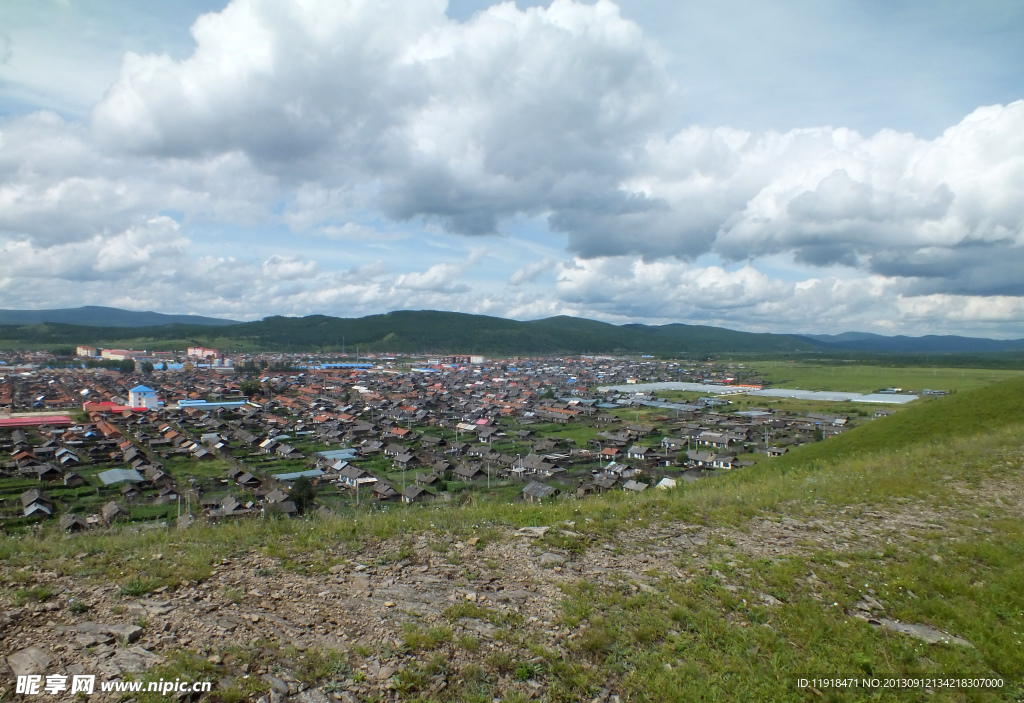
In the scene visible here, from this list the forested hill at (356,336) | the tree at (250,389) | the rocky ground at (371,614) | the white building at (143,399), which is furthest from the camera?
the forested hill at (356,336)

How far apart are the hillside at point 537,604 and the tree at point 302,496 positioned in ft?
48.5

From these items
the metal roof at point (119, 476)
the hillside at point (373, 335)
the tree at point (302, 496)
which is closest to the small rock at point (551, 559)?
the tree at point (302, 496)

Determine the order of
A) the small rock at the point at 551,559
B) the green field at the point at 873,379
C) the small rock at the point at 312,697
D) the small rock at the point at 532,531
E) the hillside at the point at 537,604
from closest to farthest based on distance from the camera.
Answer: the small rock at the point at 312,697 < the hillside at the point at 537,604 < the small rock at the point at 551,559 < the small rock at the point at 532,531 < the green field at the point at 873,379

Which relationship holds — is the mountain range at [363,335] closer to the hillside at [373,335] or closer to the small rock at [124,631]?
the hillside at [373,335]

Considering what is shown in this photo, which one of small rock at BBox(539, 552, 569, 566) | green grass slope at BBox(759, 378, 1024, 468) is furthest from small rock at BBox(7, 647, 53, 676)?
green grass slope at BBox(759, 378, 1024, 468)

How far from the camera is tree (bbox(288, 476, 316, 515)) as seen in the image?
64.8ft

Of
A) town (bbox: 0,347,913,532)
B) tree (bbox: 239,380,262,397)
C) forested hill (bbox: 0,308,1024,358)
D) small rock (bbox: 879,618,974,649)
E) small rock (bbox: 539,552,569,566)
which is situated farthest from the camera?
forested hill (bbox: 0,308,1024,358)

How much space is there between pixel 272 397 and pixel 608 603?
196 feet

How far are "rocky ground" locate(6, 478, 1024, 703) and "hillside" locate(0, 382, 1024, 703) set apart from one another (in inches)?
0.7

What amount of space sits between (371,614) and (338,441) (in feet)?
114

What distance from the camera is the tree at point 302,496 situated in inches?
778

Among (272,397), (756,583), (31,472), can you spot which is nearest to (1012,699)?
(756,583)

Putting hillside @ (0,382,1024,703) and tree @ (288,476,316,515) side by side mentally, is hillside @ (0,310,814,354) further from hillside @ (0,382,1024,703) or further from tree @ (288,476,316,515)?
hillside @ (0,382,1024,703)

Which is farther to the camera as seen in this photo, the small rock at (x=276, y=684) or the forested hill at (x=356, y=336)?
the forested hill at (x=356, y=336)
